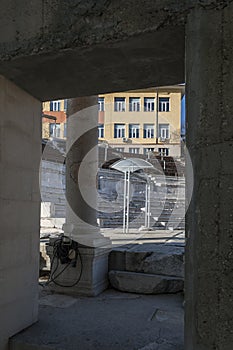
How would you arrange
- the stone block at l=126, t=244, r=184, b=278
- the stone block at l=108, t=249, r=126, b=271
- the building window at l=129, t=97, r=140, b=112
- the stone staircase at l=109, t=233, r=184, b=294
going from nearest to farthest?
the stone staircase at l=109, t=233, r=184, b=294 < the stone block at l=126, t=244, r=184, b=278 < the stone block at l=108, t=249, r=126, b=271 < the building window at l=129, t=97, r=140, b=112

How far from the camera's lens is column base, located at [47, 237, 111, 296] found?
396cm

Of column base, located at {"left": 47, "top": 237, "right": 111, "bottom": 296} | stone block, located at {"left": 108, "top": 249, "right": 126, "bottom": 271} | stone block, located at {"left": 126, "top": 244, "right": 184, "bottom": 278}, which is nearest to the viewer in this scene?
column base, located at {"left": 47, "top": 237, "right": 111, "bottom": 296}

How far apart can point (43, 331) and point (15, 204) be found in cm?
Answer: 104

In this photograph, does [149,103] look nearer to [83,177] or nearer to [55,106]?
[55,106]

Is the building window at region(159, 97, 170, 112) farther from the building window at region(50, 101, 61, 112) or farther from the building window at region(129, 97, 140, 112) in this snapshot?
the building window at region(50, 101, 61, 112)

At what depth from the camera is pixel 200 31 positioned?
5.31 feet

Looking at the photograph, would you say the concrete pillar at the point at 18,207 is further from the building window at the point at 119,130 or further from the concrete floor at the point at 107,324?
the building window at the point at 119,130

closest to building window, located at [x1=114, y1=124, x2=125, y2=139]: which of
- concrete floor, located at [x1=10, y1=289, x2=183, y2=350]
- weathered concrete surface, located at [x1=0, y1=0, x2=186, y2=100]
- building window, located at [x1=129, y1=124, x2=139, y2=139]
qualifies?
building window, located at [x1=129, y1=124, x2=139, y2=139]

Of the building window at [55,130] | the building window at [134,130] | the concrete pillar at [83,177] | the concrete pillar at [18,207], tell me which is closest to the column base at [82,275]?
the concrete pillar at [83,177]

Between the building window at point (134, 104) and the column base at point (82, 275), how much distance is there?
2883 centimetres

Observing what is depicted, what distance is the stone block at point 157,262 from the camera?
13.8 ft

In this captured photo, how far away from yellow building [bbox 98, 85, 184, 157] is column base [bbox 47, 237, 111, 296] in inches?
1073

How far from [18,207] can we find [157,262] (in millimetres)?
2200

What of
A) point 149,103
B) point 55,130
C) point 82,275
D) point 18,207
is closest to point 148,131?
point 149,103
